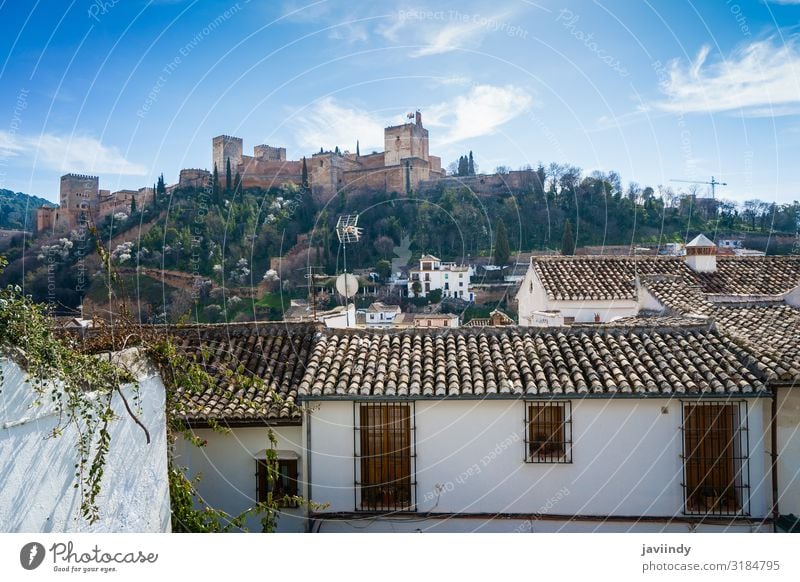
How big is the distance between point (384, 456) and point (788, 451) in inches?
116

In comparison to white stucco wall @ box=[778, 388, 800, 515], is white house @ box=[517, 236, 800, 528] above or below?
above

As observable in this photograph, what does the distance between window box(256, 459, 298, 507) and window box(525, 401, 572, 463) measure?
1870 mm

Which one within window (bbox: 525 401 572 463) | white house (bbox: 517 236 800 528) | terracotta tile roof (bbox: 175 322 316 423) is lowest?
window (bbox: 525 401 572 463)

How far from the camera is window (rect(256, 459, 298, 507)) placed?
5.34 m

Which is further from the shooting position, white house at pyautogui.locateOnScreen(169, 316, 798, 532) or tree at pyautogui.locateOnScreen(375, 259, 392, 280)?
tree at pyautogui.locateOnScreen(375, 259, 392, 280)

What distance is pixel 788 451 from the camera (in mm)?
4883

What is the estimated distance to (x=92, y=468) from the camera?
3.08 meters

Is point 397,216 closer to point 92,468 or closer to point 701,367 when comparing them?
point 701,367

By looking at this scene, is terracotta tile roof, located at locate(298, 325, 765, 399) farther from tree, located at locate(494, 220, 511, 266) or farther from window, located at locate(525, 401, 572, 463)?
tree, located at locate(494, 220, 511, 266)

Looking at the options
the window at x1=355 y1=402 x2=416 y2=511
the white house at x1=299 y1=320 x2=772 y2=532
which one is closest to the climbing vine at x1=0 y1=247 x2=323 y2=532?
the white house at x1=299 y1=320 x2=772 y2=532

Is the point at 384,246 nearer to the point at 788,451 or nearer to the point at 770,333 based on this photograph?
the point at 770,333

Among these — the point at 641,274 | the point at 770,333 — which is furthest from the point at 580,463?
the point at 641,274

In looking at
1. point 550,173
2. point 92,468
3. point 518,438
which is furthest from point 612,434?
point 550,173

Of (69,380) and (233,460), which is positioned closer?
(69,380)
